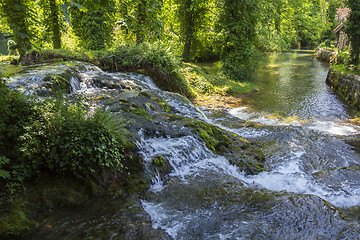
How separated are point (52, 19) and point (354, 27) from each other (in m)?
19.6

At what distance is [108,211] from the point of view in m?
4.11

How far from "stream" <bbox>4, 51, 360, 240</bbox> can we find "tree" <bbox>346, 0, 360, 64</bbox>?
881 centimetres

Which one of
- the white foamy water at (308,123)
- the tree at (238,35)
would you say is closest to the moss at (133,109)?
the white foamy water at (308,123)

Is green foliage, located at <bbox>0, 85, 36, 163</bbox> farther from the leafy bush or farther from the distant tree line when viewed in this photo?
the distant tree line

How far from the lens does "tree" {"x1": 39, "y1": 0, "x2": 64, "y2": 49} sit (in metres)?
16.9

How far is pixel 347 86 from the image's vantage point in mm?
14477

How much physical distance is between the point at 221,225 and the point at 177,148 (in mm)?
2286

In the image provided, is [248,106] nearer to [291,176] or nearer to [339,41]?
[291,176]

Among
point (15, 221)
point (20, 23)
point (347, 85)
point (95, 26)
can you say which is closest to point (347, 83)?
point (347, 85)

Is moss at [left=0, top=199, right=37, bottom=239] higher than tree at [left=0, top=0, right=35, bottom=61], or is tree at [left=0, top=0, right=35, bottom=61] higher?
tree at [left=0, top=0, right=35, bottom=61]

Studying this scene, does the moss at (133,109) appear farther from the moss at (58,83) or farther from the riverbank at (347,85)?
the riverbank at (347,85)

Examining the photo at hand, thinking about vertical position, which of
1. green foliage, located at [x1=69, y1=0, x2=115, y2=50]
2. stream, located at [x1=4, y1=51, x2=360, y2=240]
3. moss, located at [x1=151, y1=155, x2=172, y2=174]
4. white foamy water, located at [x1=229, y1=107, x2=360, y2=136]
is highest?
green foliage, located at [x1=69, y1=0, x2=115, y2=50]

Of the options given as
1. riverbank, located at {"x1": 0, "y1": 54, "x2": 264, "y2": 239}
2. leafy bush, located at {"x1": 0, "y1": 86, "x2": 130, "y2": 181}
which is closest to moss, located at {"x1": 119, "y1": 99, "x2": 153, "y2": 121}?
riverbank, located at {"x1": 0, "y1": 54, "x2": 264, "y2": 239}

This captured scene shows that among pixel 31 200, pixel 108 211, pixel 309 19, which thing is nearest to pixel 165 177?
pixel 108 211
